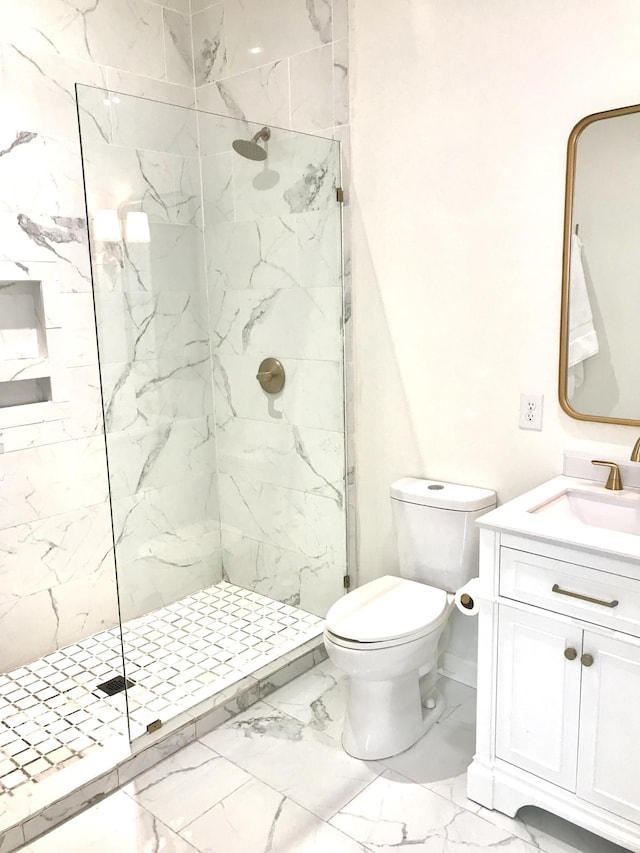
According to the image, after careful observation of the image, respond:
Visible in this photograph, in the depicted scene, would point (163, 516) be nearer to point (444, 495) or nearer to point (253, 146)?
point (444, 495)

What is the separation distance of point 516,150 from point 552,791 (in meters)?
1.85

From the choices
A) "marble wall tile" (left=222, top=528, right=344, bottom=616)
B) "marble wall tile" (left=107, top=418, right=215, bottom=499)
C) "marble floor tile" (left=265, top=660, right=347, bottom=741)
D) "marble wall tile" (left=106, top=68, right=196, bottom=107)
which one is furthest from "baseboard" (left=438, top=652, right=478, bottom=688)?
"marble wall tile" (left=106, top=68, right=196, bottom=107)

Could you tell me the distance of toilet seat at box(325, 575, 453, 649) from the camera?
2.09 meters

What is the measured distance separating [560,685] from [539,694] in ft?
0.24

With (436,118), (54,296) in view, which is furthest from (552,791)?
(54,296)

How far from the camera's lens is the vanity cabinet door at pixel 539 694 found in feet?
5.81

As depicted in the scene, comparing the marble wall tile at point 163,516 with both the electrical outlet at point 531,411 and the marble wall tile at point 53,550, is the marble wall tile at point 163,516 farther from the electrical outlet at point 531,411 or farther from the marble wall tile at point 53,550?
the electrical outlet at point 531,411

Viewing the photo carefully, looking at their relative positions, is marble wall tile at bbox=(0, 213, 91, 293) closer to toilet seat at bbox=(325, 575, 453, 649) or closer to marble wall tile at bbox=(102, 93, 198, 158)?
marble wall tile at bbox=(102, 93, 198, 158)

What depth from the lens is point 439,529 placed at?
2.36 meters

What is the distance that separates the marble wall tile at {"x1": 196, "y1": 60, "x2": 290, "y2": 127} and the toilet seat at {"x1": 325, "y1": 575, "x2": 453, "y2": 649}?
1804mm

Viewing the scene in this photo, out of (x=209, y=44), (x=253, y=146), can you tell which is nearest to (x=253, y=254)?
(x=253, y=146)

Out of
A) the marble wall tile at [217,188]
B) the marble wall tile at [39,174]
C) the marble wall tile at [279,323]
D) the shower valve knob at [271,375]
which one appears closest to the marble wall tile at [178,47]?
the marble wall tile at [39,174]

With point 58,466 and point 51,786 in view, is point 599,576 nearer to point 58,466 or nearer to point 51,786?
point 51,786

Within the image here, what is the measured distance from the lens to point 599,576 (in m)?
1.67
